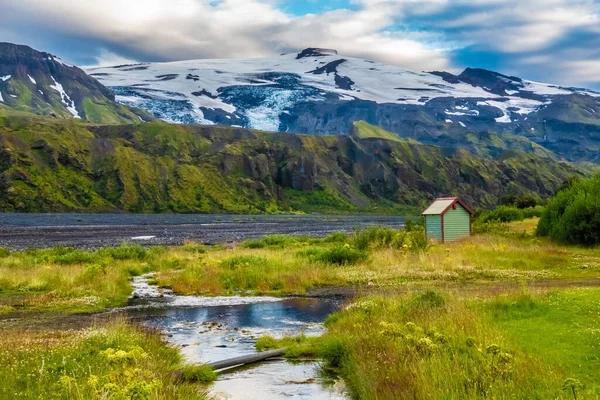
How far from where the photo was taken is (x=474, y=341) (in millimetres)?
14758

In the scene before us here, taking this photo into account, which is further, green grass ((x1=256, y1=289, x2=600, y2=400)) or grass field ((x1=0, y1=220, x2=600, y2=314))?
grass field ((x1=0, y1=220, x2=600, y2=314))

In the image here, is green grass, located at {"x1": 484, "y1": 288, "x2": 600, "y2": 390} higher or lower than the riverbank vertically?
higher

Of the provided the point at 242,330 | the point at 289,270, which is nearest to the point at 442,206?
the point at 289,270

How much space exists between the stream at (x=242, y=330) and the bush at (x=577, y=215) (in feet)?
95.7

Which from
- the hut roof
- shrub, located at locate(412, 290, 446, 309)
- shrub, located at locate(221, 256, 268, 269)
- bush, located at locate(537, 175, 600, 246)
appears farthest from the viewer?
the hut roof

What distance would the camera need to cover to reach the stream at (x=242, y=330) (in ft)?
51.4

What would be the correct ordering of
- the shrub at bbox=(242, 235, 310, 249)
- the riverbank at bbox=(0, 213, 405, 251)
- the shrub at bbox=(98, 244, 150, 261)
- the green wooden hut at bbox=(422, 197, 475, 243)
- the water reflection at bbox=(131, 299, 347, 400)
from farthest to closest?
the riverbank at bbox=(0, 213, 405, 251) → the shrub at bbox=(242, 235, 310, 249) → the green wooden hut at bbox=(422, 197, 475, 243) → the shrub at bbox=(98, 244, 150, 261) → the water reflection at bbox=(131, 299, 347, 400)

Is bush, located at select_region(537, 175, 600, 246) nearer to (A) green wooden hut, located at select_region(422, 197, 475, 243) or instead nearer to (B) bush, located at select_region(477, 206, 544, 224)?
(A) green wooden hut, located at select_region(422, 197, 475, 243)

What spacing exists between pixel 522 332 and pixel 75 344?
1260 centimetres

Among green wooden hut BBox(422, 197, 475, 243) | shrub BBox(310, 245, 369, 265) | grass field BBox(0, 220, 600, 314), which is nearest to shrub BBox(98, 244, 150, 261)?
grass field BBox(0, 220, 600, 314)

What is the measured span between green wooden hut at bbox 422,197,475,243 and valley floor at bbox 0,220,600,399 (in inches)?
471

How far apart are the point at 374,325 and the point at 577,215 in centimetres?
3769

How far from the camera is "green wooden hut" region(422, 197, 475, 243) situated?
5797 cm

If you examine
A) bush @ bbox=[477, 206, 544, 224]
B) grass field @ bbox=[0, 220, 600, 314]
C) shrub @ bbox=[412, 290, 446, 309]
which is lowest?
bush @ bbox=[477, 206, 544, 224]
